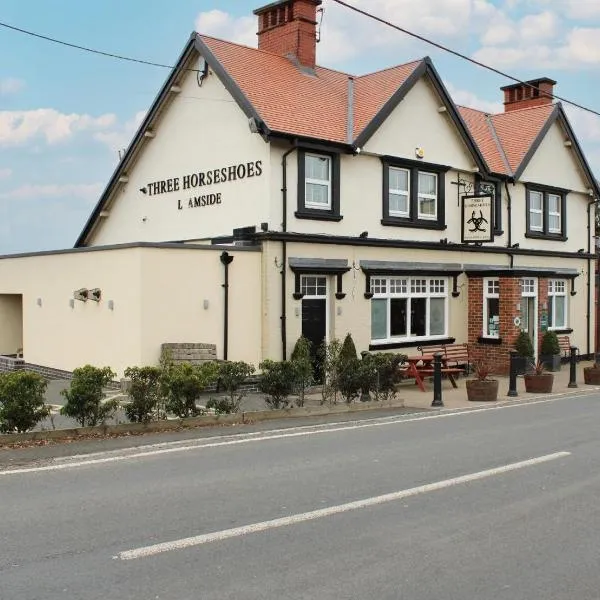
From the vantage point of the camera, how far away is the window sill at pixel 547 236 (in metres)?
25.6

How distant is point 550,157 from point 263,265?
13664mm

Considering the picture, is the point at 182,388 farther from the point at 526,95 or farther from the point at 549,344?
the point at 526,95

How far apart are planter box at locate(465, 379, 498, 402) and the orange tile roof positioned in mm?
6910

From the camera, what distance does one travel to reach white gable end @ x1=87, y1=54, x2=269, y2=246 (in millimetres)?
18703

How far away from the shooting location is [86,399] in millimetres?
10836

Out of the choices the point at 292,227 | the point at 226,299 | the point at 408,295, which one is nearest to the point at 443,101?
the point at 408,295

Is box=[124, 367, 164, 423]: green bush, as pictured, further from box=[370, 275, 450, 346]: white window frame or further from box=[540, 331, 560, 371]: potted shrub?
box=[540, 331, 560, 371]: potted shrub

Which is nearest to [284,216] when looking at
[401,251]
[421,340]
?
[401,251]

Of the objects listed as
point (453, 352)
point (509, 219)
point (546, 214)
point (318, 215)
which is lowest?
point (453, 352)

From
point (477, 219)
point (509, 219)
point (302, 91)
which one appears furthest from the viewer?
point (509, 219)

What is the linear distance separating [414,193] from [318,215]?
392cm

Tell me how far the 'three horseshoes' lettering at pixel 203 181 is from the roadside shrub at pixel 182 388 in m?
7.72

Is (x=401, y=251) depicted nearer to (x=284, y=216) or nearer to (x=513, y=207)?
(x=284, y=216)

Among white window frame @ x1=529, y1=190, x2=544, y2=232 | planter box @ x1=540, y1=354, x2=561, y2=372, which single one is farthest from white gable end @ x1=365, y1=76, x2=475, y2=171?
planter box @ x1=540, y1=354, x2=561, y2=372
